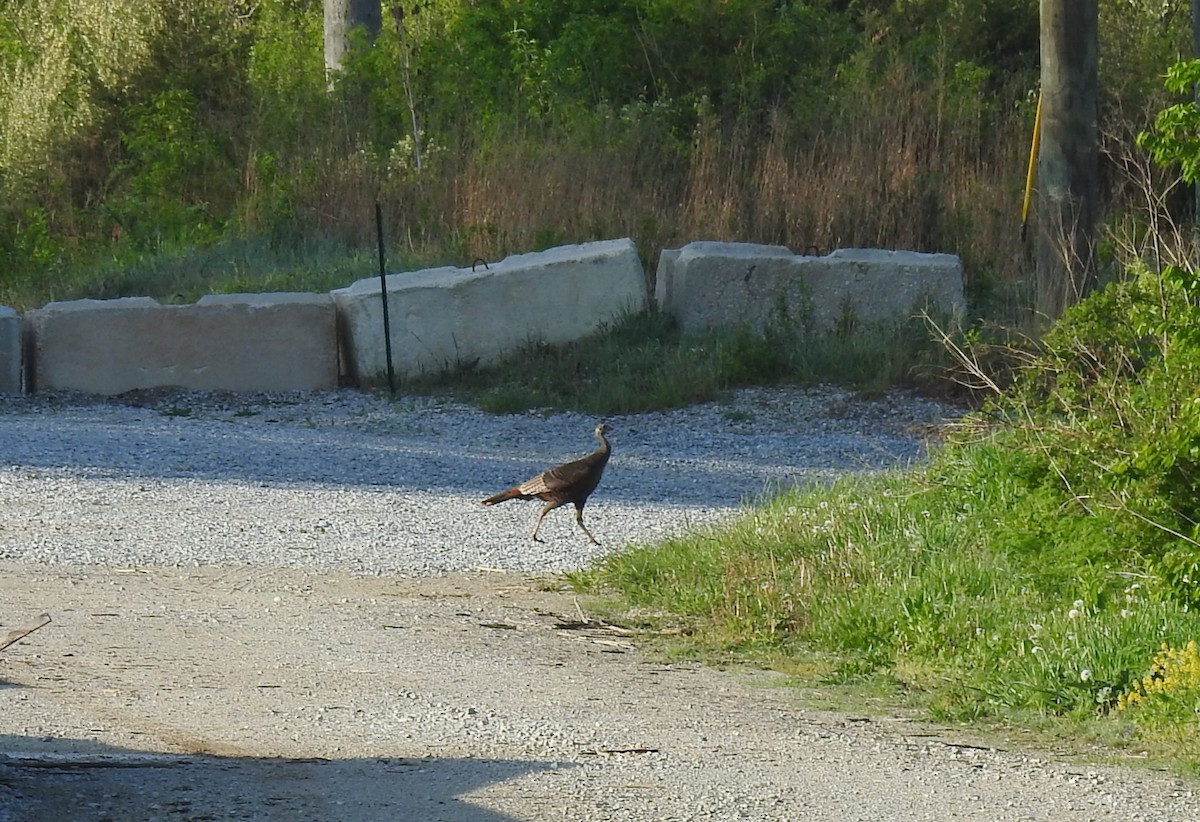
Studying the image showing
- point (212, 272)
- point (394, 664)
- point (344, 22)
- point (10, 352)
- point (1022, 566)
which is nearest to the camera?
point (394, 664)

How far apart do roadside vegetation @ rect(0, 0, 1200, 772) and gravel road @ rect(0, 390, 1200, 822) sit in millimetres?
631

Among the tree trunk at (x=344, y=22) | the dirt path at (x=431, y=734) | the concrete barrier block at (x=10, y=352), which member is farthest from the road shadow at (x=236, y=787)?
the tree trunk at (x=344, y=22)

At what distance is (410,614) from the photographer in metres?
7.82

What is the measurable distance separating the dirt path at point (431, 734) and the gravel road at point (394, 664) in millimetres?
15

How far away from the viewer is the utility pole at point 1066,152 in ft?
44.5

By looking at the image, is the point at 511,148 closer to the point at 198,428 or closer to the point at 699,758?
the point at 198,428

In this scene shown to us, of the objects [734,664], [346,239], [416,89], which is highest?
[416,89]

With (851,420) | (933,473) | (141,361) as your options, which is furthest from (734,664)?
(141,361)

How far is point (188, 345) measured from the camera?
1495 centimetres

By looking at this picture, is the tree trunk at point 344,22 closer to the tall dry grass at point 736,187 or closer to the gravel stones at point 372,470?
the tall dry grass at point 736,187

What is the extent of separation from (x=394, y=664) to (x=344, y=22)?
20.3 meters

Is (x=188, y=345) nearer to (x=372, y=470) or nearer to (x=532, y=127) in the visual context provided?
(x=372, y=470)

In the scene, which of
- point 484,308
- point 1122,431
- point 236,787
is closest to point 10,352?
point 484,308

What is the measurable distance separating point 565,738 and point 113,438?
782 cm
